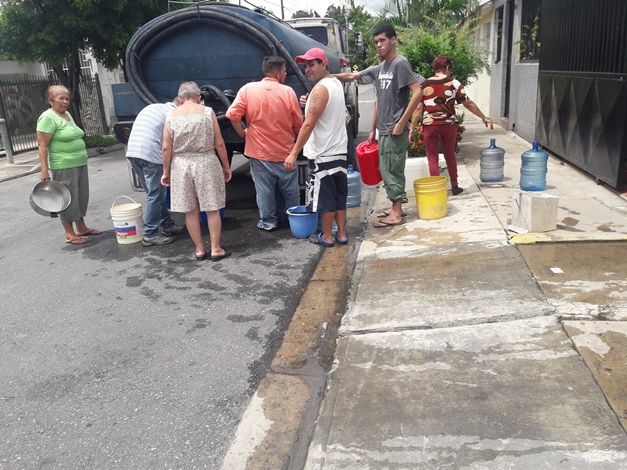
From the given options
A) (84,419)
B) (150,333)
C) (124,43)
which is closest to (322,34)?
(124,43)

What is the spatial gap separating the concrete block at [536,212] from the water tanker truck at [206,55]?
111 inches

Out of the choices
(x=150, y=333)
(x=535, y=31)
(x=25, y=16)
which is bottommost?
(x=150, y=333)

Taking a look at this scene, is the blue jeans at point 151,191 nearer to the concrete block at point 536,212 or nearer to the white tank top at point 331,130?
the white tank top at point 331,130

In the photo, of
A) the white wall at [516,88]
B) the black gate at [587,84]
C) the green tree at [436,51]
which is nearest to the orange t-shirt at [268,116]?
the black gate at [587,84]

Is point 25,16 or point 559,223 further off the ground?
point 25,16

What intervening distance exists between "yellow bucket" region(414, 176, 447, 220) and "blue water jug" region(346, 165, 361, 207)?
3.86ft

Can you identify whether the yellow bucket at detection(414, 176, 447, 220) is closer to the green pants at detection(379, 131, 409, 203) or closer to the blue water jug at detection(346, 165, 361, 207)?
the green pants at detection(379, 131, 409, 203)

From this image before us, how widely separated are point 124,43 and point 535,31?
1031cm

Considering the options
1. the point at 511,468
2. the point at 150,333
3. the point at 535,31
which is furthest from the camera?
the point at 535,31

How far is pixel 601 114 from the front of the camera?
6.77 meters

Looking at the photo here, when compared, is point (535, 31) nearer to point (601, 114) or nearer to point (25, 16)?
point (601, 114)

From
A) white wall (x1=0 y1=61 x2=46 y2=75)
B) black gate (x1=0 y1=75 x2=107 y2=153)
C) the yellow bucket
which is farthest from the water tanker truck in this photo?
white wall (x1=0 y1=61 x2=46 y2=75)

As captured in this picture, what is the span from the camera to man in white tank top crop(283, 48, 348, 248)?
5.25 m

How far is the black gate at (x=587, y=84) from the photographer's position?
6312 millimetres
